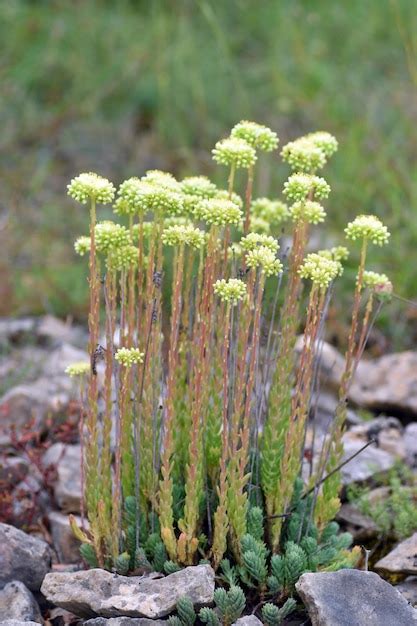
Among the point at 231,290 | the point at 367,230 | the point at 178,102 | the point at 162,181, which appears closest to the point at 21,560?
the point at 231,290

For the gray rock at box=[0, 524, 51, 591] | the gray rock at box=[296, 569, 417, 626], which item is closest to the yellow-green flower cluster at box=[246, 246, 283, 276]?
the gray rock at box=[296, 569, 417, 626]

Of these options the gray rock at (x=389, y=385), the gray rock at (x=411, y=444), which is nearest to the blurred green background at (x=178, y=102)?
the gray rock at (x=389, y=385)

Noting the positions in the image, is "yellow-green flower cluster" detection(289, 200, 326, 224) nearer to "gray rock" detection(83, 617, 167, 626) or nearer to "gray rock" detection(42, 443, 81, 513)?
"gray rock" detection(83, 617, 167, 626)

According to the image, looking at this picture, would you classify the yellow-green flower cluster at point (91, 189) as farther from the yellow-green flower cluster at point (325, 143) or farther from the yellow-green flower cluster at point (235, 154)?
the yellow-green flower cluster at point (325, 143)

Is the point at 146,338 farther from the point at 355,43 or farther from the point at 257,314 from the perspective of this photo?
the point at 355,43

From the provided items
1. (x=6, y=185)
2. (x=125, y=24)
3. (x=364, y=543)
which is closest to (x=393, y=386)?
(x=364, y=543)

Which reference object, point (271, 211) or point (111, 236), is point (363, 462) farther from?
point (111, 236)
